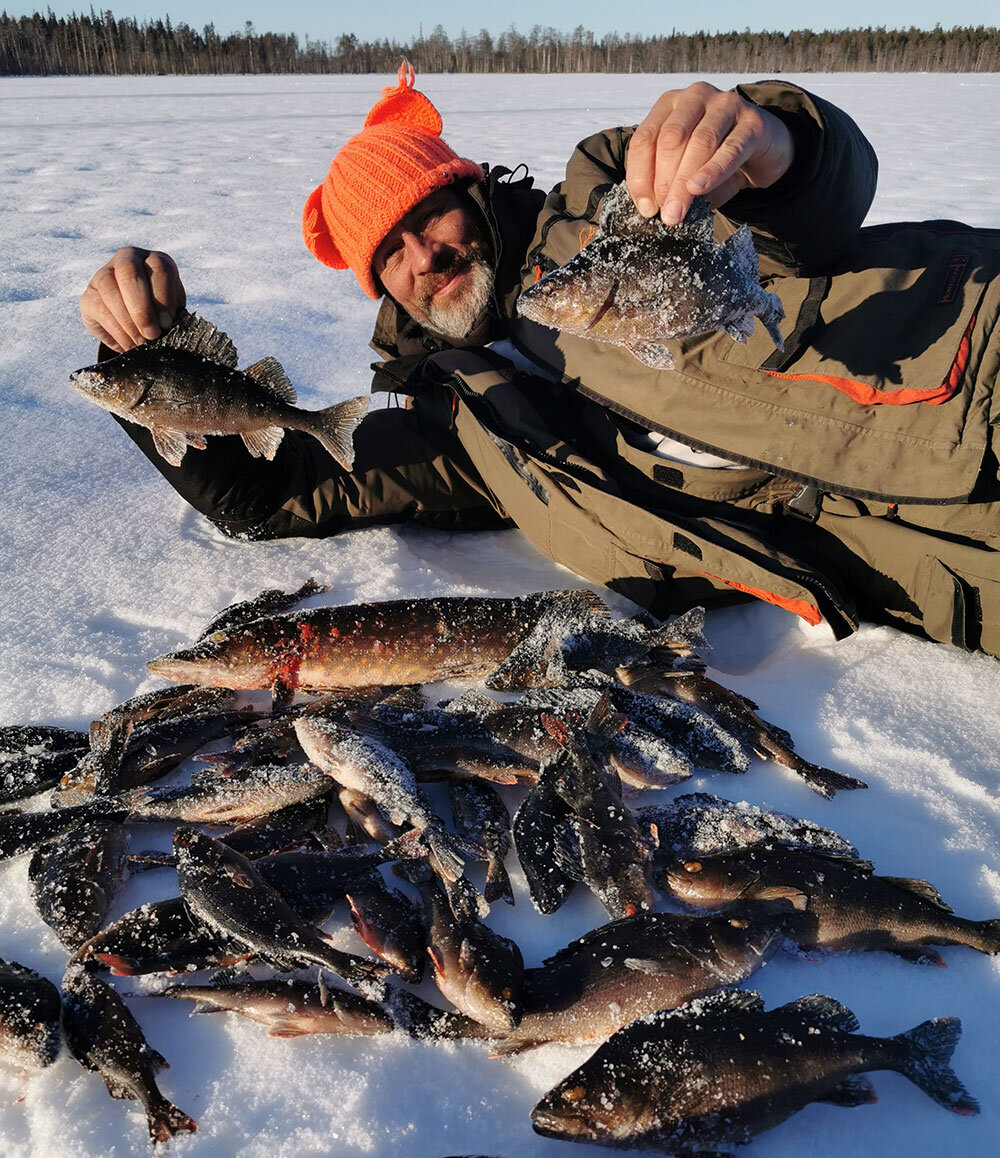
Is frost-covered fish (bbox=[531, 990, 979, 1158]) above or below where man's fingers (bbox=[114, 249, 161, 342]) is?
below

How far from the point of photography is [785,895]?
6.37 ft

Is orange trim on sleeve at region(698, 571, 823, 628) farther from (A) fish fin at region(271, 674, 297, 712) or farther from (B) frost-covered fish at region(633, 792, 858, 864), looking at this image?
(A) fish fin at region(271, 674, 297, 712)

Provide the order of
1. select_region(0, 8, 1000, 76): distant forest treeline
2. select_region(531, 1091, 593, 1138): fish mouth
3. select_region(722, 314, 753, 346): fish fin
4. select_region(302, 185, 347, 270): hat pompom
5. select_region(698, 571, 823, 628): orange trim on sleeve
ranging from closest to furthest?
1. select_region(531, 1091, 593, 1138): fish mouth
2. select_region(722, 314, 753, 346): fish fin
3. select_region(698, 571, 823, 628): orange trim on sleeve
4. select_region(302, 185, 347, 270): hat pompom
5. select_region(0, 8, 1000, 76): distant forest treeline

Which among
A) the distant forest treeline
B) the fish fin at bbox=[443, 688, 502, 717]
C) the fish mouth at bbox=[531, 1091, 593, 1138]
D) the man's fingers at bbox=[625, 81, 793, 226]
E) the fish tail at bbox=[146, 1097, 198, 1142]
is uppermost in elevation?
the distant forest treeline

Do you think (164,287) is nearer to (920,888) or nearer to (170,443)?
(170,443)

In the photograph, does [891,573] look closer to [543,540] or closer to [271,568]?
[543,540]

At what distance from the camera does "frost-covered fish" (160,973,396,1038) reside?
1734 millimetres

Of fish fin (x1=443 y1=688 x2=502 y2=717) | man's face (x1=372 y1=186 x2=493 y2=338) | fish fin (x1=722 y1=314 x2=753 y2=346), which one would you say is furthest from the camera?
man's face (x1=372 y1=186 x2=493 y2=338)

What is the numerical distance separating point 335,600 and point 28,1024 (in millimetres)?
1869

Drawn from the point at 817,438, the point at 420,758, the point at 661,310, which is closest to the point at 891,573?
the point at 817,438

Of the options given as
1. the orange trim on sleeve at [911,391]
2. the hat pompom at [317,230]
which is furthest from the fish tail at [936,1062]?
the hat pompom at [317,230]

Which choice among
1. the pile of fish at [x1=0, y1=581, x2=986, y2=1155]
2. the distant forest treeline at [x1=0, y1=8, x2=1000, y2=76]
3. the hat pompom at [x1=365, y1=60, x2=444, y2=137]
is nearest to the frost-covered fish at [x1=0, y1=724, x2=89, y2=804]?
the pile of fish at [x1=0, y1=581, x2=986, y2=1155]

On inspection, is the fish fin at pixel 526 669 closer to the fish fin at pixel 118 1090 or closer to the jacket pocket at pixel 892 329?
the jacket pocket at pixel 892 329

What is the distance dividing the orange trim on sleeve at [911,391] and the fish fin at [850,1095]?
2071 mm
